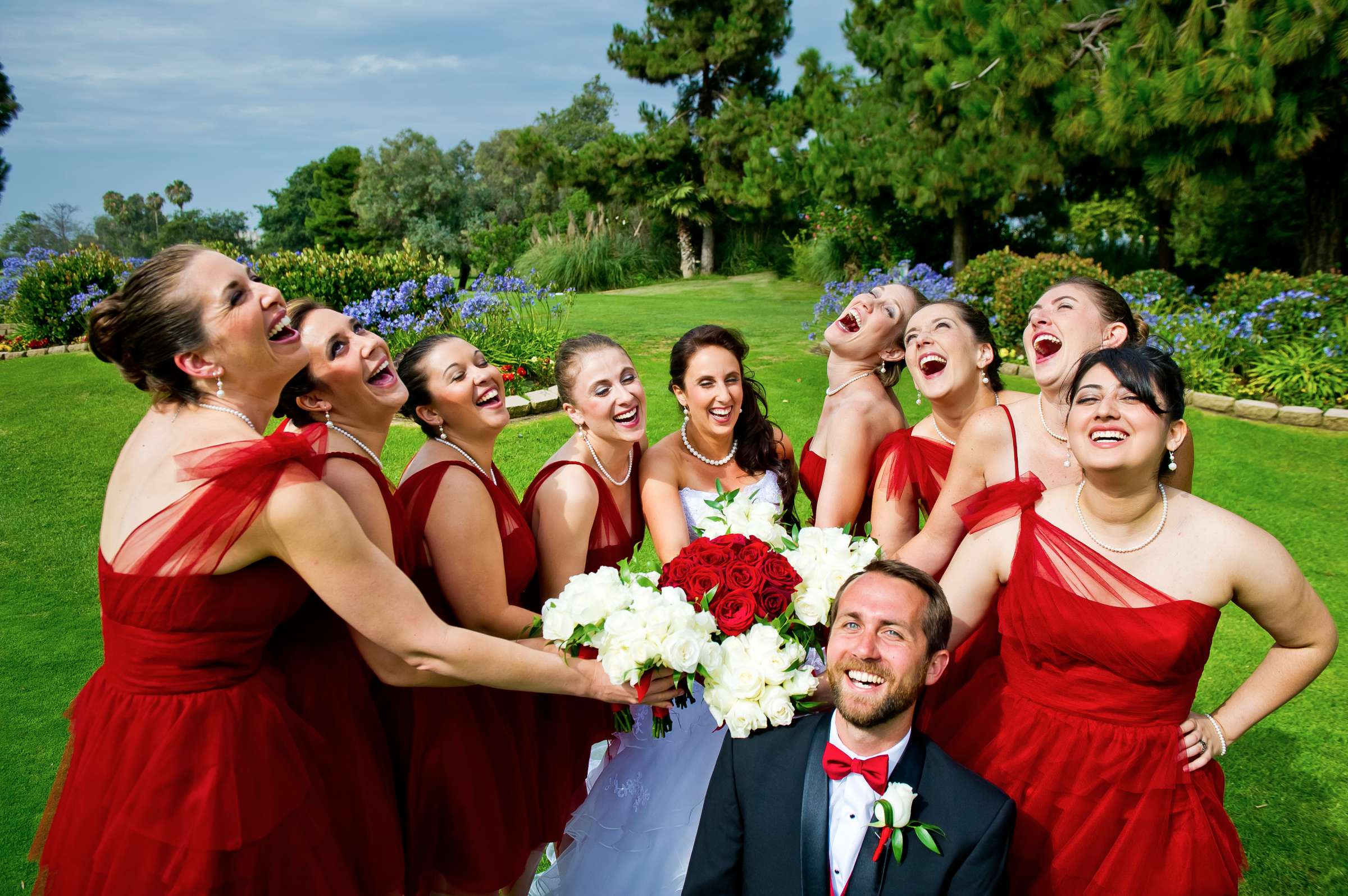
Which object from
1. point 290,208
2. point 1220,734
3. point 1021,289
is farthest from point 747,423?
point 290,208

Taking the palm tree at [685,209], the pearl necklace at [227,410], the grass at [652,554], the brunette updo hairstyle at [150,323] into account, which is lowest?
the grass at [652,554]

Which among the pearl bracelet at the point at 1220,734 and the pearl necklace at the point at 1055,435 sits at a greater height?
the pearl necklace at the point at 1055,435

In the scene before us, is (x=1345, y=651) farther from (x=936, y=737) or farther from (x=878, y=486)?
(x=936, y=737)

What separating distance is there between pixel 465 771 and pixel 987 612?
189cm

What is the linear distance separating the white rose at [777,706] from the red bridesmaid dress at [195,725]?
1377 millimetres

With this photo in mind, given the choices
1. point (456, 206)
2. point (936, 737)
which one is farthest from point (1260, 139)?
point (456, 206)

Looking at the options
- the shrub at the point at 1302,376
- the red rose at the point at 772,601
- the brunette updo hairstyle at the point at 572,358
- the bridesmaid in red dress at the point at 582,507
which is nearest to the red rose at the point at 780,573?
the red rose at the point at 772,601

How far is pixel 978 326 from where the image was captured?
3.90 metres

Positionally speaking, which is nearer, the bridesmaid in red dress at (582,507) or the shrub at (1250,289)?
the bridesmaid in red dress at (582,507)

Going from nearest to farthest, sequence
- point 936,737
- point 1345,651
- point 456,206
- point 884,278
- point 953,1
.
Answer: point 936,737
point 1345,651
point 953,1
point 884,278
point 456,206

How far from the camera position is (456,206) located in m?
47.7

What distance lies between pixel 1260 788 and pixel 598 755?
3.50m

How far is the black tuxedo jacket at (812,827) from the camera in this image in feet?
7.70

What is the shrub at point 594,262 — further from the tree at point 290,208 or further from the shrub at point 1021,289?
the tree at point 290,208
